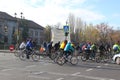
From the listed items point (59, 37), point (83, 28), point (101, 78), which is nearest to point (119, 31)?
point (83, 28)

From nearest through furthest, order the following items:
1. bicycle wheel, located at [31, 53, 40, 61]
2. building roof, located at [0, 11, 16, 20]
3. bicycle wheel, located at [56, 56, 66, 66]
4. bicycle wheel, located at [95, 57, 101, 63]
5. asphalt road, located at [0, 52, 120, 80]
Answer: asphalt road, located at [0, 52, 120, 80], bicycle wheel, located at [56, 56, 66, 66], bicycle wheel, located at [31, 53, 40, 61], bicycle wheel, located at [95, 57, 101, 63], building roof, located at [0, 11, 16, 20]

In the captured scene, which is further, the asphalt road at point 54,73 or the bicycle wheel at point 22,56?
the bicycle wheel at point 22,56

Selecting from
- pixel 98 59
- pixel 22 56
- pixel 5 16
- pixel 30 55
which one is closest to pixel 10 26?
pixel 5 16

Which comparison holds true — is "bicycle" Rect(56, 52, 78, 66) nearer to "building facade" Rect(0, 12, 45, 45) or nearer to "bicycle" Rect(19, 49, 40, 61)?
"bicycle" Rect(19, 49, 40, 61)

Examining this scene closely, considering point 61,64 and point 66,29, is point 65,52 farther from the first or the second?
point 66,29

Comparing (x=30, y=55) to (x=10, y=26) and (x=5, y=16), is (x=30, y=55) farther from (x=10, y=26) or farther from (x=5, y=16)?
(x=5, y=16)

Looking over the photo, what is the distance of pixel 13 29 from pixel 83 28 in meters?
20.8

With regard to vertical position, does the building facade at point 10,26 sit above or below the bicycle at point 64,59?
above

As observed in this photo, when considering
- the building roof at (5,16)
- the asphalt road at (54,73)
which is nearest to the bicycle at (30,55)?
the asphalt road at (54,73)

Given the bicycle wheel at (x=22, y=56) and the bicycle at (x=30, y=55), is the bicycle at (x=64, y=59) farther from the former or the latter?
the bicycle wheel at (x=22, y=56)

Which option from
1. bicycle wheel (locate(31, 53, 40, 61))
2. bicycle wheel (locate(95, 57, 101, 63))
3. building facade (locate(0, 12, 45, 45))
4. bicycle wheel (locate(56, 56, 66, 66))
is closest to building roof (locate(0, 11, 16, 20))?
building facade (locate(0, 12, 45, 45))

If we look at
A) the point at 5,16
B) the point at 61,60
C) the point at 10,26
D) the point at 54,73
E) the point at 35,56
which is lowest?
the point at 54,73

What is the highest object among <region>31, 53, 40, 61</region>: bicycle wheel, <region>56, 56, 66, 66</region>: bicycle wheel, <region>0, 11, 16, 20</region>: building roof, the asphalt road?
<region>0, 11, 16, 20</region>: building roof

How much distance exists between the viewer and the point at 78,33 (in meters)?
99.5
